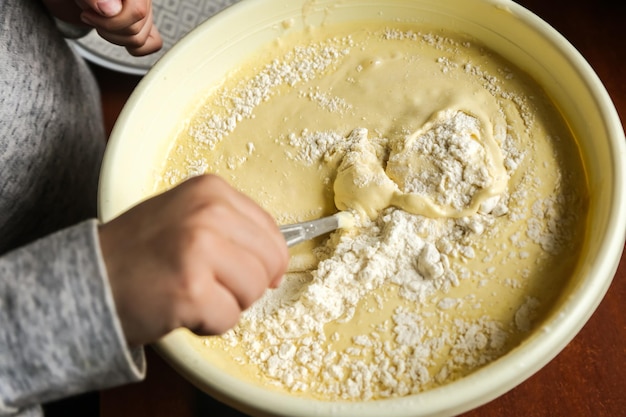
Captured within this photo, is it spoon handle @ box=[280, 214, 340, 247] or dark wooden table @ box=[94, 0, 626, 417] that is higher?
spoon handle @ box=[280, 214, 340, 247]

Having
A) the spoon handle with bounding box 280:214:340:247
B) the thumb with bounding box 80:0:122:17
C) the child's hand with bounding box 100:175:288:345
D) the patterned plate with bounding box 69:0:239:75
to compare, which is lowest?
the patterned plate with bounding box 69:0:239:75

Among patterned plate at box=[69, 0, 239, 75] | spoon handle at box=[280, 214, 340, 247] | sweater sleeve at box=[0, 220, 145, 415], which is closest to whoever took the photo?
sweater sleeve at box=[0, 220, 145, 415]

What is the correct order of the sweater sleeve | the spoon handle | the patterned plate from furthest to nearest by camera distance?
the patterned plate < the spoon handle < the sweater sleeve

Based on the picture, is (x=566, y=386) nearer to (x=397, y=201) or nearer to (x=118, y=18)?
(x=397, y=201)

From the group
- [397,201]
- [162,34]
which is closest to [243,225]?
[397,201]

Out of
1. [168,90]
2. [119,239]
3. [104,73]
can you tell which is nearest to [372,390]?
[119,239]

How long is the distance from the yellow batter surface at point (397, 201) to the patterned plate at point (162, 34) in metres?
0.26

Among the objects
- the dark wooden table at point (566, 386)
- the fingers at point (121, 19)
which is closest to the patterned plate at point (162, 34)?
the fingers at point (121, 19)

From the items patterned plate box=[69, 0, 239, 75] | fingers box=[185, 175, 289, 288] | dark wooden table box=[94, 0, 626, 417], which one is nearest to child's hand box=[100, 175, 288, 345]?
fingers box=[185, 175, 289, 288]

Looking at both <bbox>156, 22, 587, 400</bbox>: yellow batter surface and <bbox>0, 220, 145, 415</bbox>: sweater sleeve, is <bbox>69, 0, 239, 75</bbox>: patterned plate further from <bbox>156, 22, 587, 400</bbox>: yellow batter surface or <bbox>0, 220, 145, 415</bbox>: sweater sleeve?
<bbox>0, 220, 145, 415</bbox>: sweater sleeve

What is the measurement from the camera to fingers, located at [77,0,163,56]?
1.54 feet

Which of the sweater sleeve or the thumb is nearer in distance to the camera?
the sweater sleeve

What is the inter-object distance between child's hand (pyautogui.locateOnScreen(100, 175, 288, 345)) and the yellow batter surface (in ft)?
0.28

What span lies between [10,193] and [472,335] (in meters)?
0.39
